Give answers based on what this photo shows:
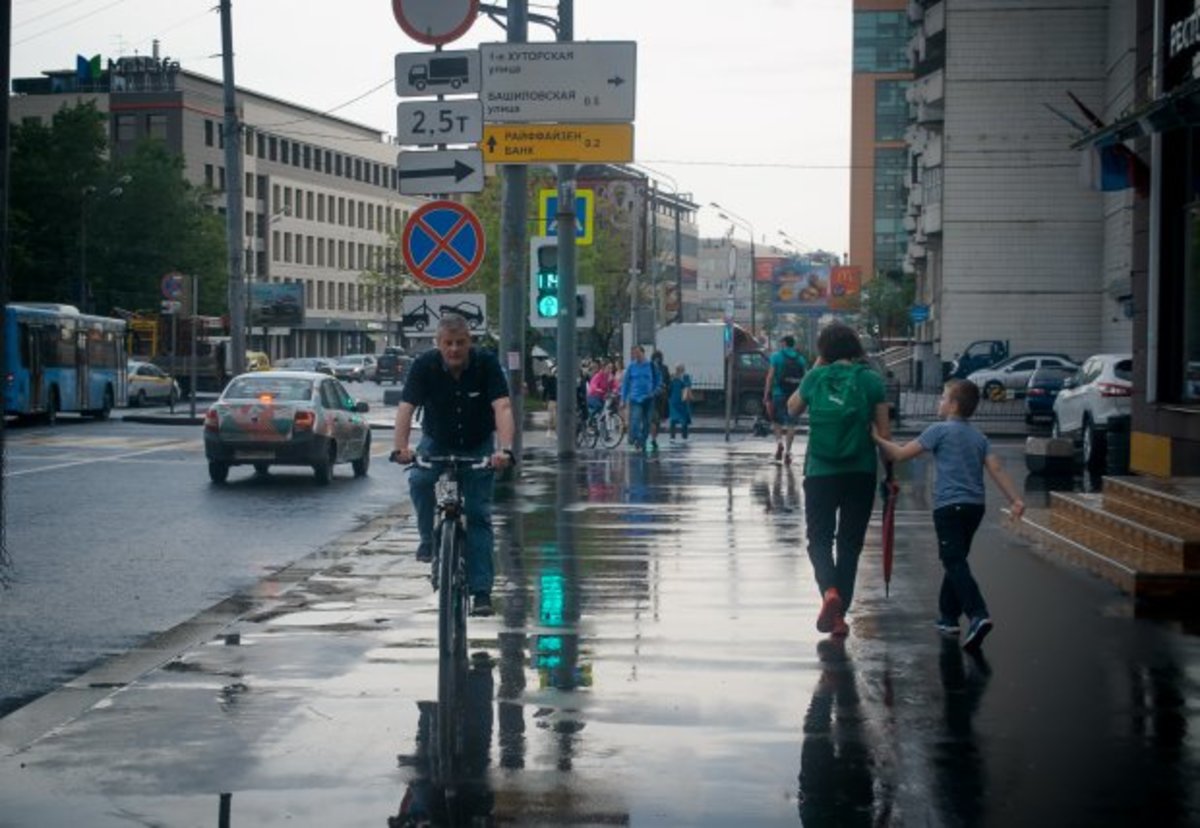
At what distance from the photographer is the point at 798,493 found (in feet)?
77.4

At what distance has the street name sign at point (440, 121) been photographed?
18.3m

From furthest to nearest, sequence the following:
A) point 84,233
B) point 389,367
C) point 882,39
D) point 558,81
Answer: point 882,39 < point 389,367 < point 84,233 < point 558,81

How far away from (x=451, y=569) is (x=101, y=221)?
3501 inches

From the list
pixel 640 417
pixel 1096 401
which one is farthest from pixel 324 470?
pixel 1096 401

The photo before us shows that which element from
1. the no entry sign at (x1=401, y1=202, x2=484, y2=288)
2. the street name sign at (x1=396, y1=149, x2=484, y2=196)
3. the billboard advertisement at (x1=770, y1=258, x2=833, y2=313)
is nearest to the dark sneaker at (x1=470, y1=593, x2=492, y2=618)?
the no entry sign at (x1=401, y1=202, x2=484, y2=288)

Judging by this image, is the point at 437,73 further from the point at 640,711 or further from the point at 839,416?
the point at 640,711

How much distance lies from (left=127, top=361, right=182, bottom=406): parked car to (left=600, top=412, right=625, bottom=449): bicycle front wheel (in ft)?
109

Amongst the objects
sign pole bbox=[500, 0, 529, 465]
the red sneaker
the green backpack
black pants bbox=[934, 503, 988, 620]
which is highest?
sign pole bbox=[500, 0, 529, 465]

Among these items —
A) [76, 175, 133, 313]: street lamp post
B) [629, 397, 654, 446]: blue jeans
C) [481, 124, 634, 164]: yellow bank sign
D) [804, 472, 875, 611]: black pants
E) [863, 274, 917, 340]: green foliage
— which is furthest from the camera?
[863, 274, 917, 340]: green foliage

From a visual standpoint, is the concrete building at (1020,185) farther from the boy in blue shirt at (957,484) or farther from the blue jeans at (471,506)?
the blue jeans at (471,506)

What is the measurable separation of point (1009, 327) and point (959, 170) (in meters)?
5.37

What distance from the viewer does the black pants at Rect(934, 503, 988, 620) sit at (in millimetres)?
10938

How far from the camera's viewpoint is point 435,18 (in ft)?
58.6

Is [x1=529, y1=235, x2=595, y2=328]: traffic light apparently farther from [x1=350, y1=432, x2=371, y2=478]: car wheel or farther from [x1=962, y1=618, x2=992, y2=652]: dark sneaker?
[x1=962, y1=618, x2=992, y2=652]: dark sneaker
